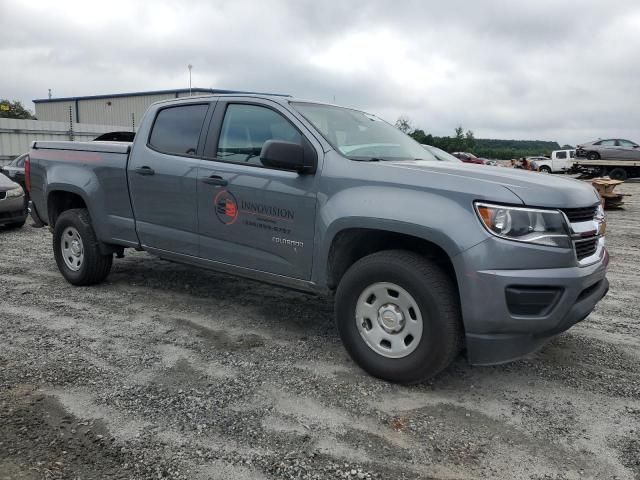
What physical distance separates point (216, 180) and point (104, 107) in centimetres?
3874

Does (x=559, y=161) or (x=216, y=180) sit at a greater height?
(x=559, y=161)

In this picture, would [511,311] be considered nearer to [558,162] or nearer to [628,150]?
[628,150]

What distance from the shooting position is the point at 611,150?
28.1m

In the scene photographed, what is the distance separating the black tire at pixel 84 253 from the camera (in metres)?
5.44

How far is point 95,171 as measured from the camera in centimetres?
528

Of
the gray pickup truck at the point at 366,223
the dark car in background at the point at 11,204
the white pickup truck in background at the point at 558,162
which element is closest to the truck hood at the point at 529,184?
the gray pickup truck at the point at 366,223

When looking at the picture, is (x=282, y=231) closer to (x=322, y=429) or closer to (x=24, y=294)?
(x=322, y=429)

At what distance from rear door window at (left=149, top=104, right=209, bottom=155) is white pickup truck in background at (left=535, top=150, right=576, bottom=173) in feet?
110

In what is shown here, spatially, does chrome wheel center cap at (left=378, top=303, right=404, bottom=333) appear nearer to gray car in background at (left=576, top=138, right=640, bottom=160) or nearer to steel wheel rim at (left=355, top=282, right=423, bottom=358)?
steel wheel rim at (left=355, top=282, right=423, bottom=358)

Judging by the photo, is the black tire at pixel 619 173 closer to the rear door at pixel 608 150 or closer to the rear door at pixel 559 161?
the rear door at pixel 608 150

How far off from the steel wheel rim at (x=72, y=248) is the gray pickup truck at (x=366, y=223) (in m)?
0.52

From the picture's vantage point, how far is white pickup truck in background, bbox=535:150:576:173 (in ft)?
114

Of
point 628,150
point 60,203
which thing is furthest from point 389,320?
point 628,150

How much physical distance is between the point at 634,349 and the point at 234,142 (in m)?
3.54
